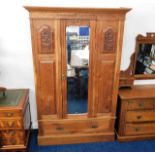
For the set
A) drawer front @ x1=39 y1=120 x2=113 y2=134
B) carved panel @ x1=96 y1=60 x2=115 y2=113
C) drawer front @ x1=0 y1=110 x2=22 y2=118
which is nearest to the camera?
drawer front @ x1=0 y1=110 x2=22 y2=118

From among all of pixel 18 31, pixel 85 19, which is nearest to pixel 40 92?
pixel 18 31

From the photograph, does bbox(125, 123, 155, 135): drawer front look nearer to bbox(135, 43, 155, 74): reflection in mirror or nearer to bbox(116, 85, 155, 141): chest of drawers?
bbox(116, 85, 155, 141): chest of drawers

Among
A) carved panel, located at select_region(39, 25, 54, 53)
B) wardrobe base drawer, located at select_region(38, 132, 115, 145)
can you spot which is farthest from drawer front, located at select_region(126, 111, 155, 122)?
carved panel, located at select_region(39, 25, 54, 53)

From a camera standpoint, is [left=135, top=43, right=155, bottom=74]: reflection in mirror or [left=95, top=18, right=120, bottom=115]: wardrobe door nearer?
[left=95, top=18, right=120, bottom=115]: wardrobe door

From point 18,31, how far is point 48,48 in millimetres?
563

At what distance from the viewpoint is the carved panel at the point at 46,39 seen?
207 cm

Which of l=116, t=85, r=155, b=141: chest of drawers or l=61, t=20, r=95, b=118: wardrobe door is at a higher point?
l=61, t=20, r=95, b=118: wardrobe door

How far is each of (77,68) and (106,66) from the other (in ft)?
1.14

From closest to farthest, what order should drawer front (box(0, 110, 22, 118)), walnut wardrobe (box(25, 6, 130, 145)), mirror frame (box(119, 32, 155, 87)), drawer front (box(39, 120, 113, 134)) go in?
1. walnut wardrobe (box(25, 6, 130, 145))
2. drawer front (box(0, 110, 22, 118))
3. drawer front (box(39, 120, 113, 134))
4. mirror frame (box(119, 32, 155, 87))

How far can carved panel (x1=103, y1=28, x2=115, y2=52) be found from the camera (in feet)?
7.06

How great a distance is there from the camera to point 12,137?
234 centimetres

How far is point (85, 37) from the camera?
217cm

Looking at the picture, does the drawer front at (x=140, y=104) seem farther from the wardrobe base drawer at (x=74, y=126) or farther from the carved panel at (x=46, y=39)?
the carved panel at (x=46, y=39)

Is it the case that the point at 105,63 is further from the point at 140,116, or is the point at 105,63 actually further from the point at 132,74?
the point at 140,116
